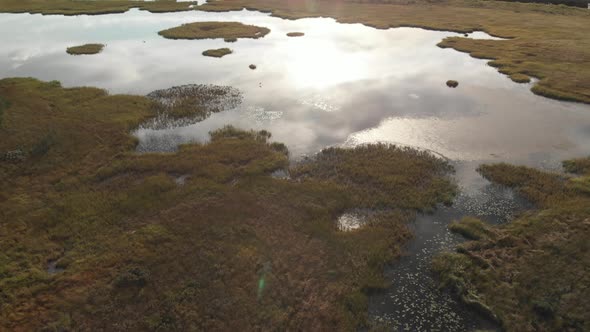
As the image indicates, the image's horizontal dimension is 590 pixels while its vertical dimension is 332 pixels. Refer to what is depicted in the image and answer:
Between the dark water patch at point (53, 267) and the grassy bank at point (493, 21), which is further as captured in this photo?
the grassy bank at point (493, 21)

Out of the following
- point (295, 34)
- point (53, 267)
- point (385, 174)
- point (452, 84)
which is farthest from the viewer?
point (295, 34)

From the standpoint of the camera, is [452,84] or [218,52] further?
[218,52]

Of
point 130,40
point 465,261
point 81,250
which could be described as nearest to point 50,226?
point 81,250

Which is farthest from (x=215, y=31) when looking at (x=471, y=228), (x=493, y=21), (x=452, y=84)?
(x=471, y=228)

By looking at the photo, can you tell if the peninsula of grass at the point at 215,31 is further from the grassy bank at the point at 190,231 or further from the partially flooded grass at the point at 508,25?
the grassy bank at the point at 190,231

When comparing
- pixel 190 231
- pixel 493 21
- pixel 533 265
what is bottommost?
pixel 190 231

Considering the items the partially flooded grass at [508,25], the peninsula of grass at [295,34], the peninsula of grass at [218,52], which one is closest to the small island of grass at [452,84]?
the partially flooded grass at [508,25]

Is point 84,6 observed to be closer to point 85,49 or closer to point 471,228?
point 85,49
